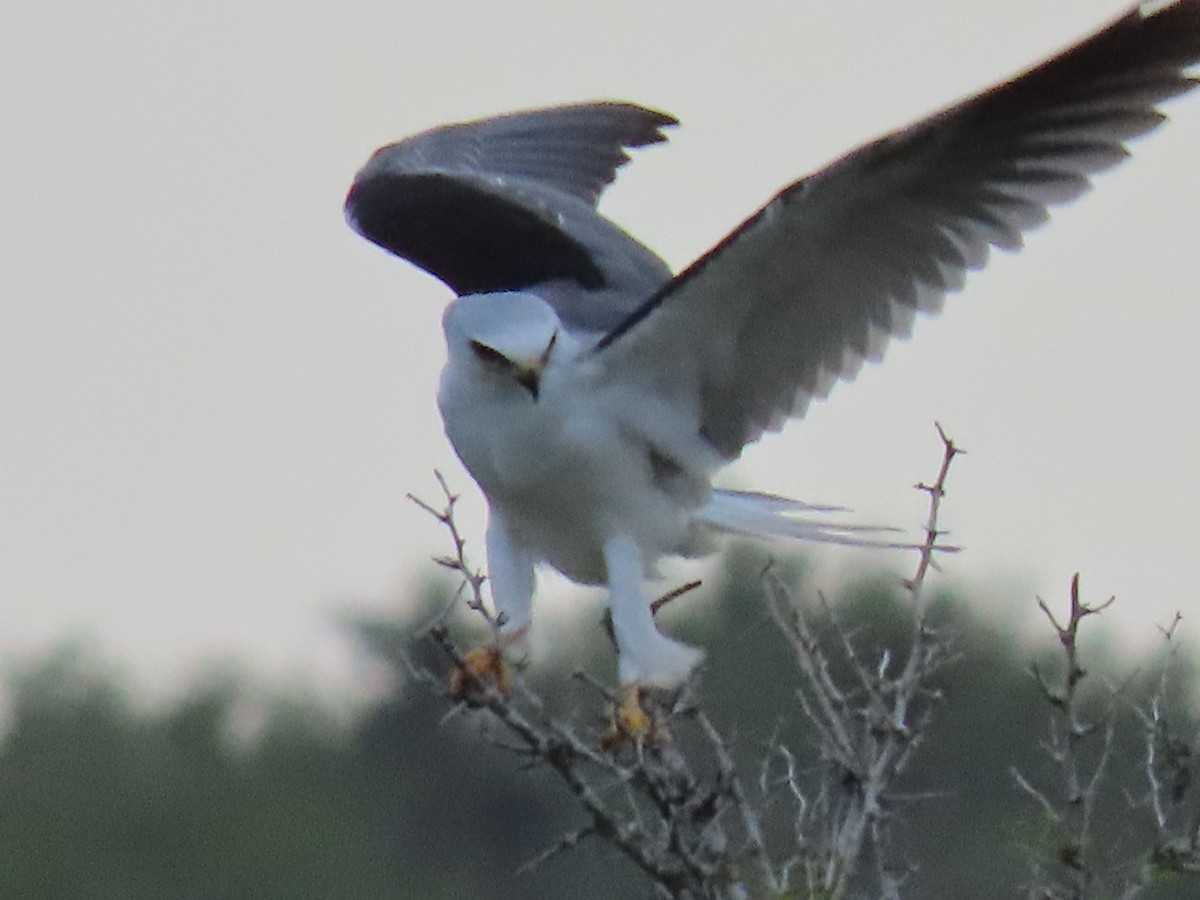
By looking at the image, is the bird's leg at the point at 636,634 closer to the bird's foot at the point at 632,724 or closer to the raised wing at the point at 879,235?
the bird's foot at the point at 632,724

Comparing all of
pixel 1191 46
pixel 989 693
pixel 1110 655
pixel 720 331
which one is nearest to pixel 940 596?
pixel 720 331

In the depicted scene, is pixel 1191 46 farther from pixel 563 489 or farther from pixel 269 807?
pixel 269 807

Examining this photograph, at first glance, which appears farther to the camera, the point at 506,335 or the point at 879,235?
the point at 879,235

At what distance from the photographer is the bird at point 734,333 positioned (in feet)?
17.0

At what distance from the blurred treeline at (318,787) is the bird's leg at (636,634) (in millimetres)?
14850

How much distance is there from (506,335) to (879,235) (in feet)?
2.16

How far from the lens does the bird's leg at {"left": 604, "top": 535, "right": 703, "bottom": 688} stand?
521 centimetres

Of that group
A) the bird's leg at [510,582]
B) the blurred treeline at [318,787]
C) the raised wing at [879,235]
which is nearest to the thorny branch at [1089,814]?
the raised wing at [879,235]

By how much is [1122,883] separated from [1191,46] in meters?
1.40

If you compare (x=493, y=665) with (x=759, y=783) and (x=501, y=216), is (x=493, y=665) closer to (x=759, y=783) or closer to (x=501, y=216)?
(x=759, y=783)

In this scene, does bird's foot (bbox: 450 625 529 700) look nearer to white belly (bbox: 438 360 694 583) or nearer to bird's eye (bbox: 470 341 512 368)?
white belly (bbox: 438 360 694 583)

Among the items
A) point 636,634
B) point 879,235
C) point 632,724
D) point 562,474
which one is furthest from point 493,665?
point 879,235

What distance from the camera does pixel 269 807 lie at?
2647 centimetres

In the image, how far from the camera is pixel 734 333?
550 centimetres
